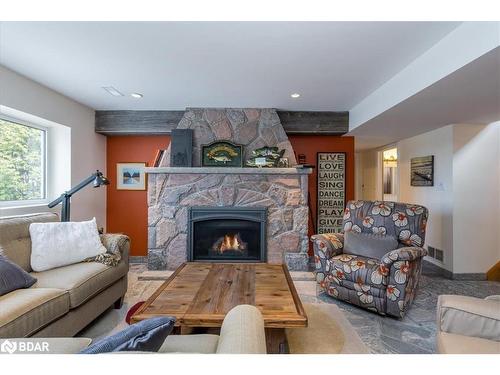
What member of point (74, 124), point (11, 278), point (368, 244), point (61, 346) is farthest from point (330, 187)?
point (61, 346)

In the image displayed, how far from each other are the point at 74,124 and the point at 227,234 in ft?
8.35

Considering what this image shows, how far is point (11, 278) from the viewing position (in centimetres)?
181

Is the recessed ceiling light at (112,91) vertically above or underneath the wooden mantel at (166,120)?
above

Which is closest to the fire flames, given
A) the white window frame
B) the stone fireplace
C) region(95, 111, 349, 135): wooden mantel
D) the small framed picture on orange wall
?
the stone fireplace

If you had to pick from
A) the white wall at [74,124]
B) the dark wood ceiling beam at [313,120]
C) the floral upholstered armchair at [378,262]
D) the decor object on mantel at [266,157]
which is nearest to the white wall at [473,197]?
the floral upholstered armchair at [378,262]

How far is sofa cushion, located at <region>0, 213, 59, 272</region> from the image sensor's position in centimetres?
212

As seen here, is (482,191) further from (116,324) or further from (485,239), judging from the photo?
(116,324)

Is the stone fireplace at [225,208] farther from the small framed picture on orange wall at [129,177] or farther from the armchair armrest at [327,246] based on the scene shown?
the armchair armrest at [327,246]

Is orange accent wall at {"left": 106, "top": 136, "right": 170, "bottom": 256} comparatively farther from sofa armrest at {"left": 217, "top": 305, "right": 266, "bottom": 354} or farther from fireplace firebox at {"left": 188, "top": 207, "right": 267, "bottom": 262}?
sofa armrest at {"left": 217, "top": 305, "right": 266, "bottom": 354}

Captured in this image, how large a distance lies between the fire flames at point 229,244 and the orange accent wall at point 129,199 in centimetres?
134

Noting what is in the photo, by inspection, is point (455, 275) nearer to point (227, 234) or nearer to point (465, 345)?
point (465, 345)

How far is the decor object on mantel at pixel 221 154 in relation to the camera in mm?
3885

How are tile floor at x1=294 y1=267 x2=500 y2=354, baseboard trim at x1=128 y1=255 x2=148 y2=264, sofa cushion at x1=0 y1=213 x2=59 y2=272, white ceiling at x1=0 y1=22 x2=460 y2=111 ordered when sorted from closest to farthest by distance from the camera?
white ceiling at x1=0 y1=22 x2=460 y2=111 < tile floor at x1=294 y1=267 x2=500 y2=354 < sofa cushion at x1=0 y1=213 x2=59 y2=272 < baseboard trim at x1=128 y1=255 x2=148 y2=264

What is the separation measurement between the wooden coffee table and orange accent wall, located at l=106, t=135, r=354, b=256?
231 cm
